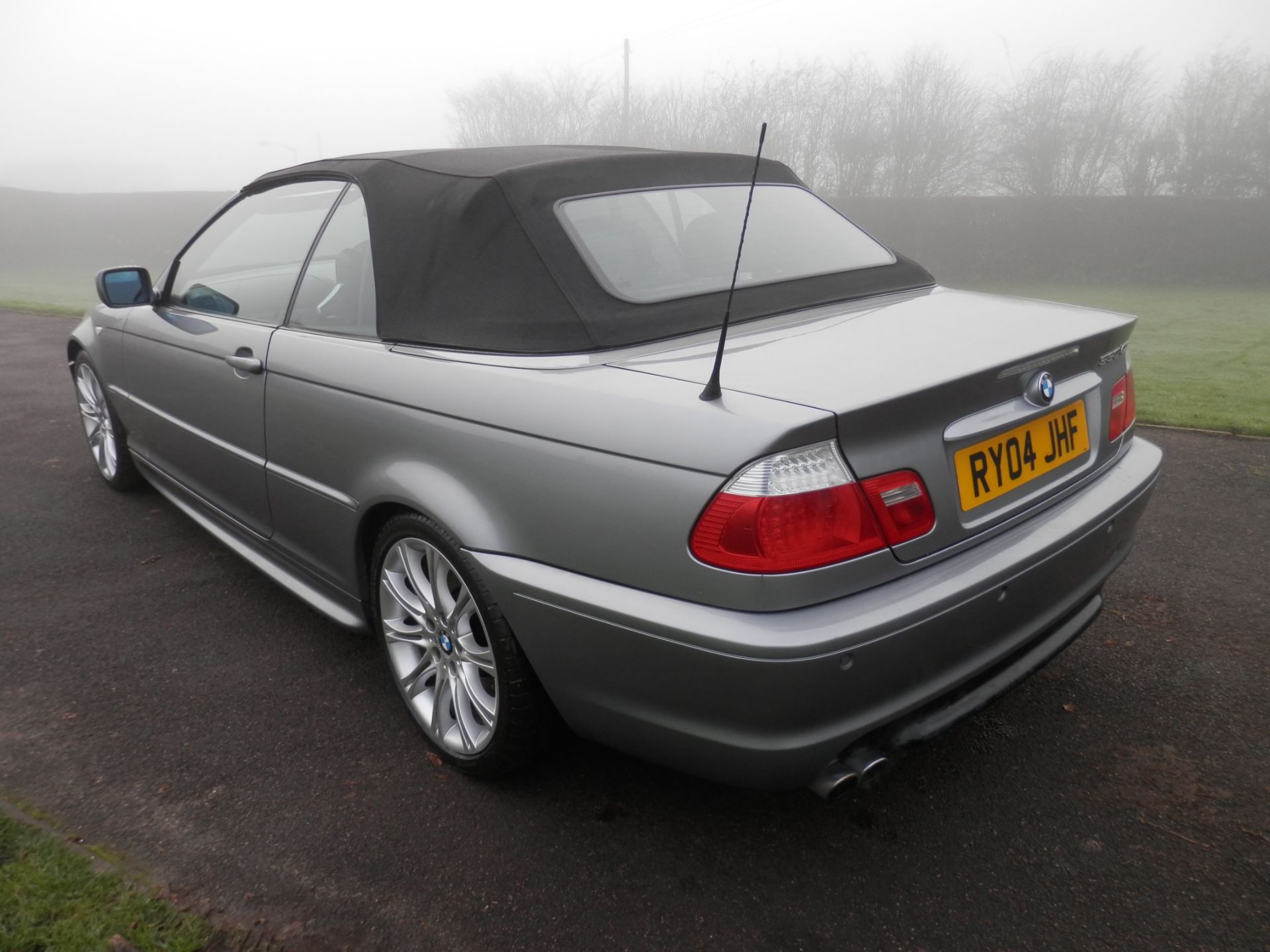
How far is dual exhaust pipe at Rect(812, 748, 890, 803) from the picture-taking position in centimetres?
191

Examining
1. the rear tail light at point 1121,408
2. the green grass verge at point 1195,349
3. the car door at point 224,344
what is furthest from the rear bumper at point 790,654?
the green grass verge at point 1195,349

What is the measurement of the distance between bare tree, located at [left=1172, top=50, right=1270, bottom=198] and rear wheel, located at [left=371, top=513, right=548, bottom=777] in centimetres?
2666

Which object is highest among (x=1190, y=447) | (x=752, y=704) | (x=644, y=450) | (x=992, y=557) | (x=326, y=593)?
(x=644, y=450)

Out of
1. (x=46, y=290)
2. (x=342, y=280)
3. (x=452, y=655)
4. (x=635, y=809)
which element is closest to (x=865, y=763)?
(x=635, y=809)

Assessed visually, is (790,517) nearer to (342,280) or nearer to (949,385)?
(949,385)

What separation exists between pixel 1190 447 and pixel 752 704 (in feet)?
15.5

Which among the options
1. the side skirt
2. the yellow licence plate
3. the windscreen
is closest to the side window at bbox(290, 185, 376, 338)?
the windscreen

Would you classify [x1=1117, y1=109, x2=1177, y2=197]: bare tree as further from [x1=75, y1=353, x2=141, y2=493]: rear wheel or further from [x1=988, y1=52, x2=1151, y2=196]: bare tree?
[x1=75, y1=353, x2=141, y2=493]: rear wheel

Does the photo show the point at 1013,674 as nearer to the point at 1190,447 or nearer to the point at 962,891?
the point at 962,891

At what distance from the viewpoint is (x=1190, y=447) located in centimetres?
546

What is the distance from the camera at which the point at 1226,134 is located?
78.3ft

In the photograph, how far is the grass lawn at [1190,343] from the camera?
6551 millimetres

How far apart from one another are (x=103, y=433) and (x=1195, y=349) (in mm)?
11654

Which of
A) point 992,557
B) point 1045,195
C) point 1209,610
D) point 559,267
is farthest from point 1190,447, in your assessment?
point 1045,195
